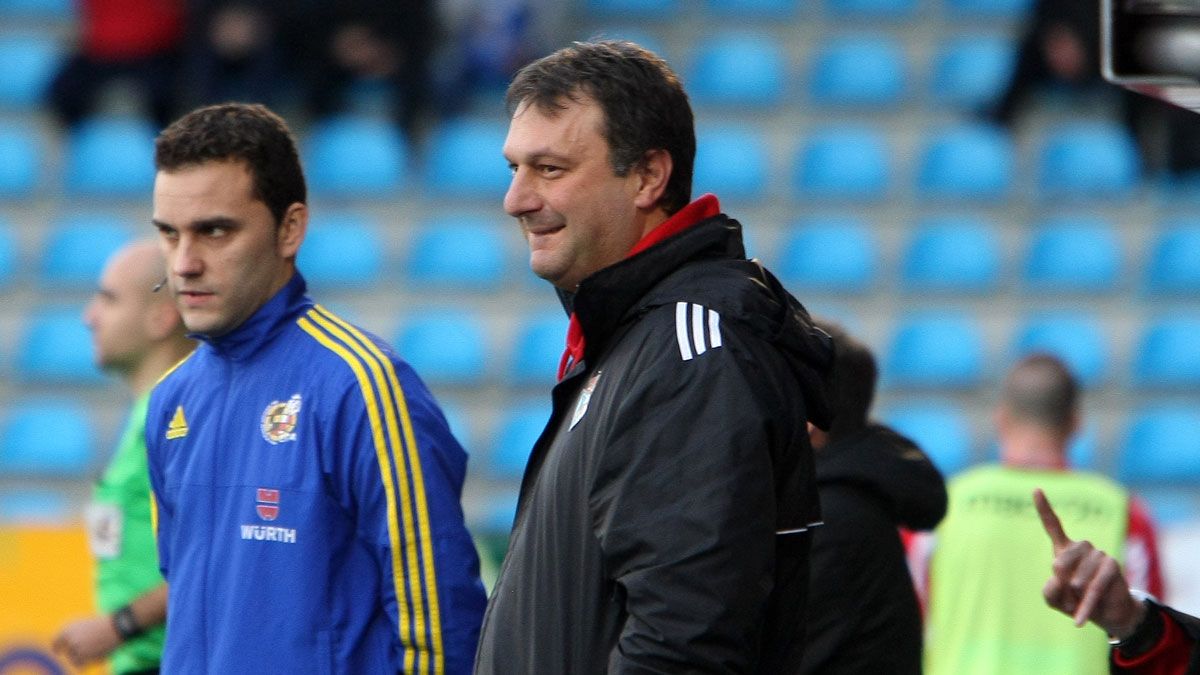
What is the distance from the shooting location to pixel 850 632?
3623mm

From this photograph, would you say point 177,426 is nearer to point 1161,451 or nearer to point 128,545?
point 128,545

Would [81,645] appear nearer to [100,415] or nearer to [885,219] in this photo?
[100,415]

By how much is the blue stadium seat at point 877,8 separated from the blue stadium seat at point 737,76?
19.6 inches

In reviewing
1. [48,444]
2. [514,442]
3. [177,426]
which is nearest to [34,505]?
[48,444]

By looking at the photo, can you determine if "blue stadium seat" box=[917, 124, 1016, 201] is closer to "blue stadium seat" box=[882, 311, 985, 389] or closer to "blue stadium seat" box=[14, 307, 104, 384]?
"blue stadium seat" box=[882, 311, 985, 389]

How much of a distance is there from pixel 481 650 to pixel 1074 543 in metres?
0.90

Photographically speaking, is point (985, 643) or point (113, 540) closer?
point (113, 540)

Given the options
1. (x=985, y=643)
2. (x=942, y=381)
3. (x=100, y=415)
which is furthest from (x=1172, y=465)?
(x=100, y=415)

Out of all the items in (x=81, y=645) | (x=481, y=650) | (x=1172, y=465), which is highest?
(x=481, y=650)

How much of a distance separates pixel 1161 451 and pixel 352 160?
4934 mm

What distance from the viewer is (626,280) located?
270 centimetres

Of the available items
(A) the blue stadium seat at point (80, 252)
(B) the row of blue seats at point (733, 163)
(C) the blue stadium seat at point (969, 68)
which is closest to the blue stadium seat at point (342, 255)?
(B) the row of blue seats at point (733, 163)

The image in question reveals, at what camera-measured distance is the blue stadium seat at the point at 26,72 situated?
11.9m

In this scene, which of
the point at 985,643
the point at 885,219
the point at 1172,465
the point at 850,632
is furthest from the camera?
the point at 885,219
